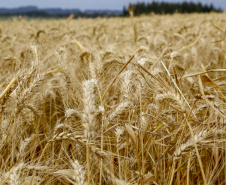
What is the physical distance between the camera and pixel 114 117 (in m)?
1.18

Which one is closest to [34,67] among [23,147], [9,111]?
[9,111]

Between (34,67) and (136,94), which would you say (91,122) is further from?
(34,67)

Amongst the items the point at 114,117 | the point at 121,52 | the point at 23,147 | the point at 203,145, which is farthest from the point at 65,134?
the point at 121,52

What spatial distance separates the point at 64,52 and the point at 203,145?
158 centimetres

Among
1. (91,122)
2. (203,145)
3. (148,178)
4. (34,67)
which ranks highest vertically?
(34,67)

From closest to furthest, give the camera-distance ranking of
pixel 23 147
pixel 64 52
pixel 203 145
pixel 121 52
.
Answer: pixel 203 145 < pixel 23 147 < pixel 121 52 < pixel 64 52

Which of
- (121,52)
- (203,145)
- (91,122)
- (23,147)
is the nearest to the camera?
(91,122)

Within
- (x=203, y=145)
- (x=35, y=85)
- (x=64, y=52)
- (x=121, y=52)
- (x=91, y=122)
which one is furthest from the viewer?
(x=64, y=52)

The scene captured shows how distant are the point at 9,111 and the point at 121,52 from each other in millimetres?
1018

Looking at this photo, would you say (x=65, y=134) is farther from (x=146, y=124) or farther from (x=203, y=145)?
(x=203, y=145)

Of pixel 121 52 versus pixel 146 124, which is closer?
pixel 146 124

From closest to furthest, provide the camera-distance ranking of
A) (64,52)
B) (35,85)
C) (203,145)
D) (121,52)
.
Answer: (203,145) → (35,85) → (121,52) → (64,52)

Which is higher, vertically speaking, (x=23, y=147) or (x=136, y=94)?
(x=136, y=94)

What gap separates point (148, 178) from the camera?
1002 mm
